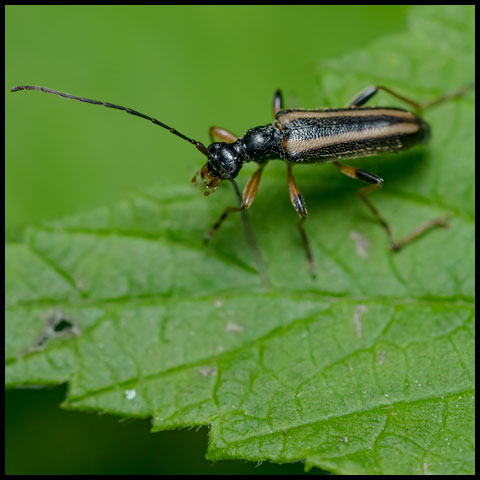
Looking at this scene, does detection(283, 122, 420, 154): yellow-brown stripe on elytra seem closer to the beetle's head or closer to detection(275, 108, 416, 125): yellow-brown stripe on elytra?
detection(275, 108, 416, 125): yellow-brown stripe on elytra

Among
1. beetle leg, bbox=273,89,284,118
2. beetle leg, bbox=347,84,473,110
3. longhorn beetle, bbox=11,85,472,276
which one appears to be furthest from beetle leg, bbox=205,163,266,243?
beetle leg, bbox=347,84,473,110

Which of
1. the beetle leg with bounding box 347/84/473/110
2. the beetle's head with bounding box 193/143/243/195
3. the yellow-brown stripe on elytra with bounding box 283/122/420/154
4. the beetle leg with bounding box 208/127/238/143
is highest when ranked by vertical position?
the beetle leg with bounding box 347/84/473/110

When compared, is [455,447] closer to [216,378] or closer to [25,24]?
[216,378]

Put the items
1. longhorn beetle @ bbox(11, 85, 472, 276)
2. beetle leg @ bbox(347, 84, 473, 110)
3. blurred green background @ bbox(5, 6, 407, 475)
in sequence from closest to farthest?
1. longhorn beetle @ bbox(11, 85, 472, 276)
2. beetle leg @ bbox(347, 84, 473, 110)
3. blurred green background @ bbox(5, 6, 407, 475)

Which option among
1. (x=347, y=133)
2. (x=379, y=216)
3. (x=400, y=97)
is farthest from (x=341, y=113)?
(x=379, y=216)

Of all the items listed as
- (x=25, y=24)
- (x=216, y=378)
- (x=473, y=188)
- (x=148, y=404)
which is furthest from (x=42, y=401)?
(x=473, y=188)

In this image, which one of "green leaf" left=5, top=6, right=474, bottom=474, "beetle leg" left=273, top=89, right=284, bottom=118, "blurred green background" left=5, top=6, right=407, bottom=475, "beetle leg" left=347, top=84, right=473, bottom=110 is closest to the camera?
"green leaf" left=5, top=6, right=474, bottom=474
